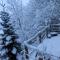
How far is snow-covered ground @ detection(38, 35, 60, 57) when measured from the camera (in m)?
1.87

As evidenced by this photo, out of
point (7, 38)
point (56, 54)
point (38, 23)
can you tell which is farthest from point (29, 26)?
point (56, 54)

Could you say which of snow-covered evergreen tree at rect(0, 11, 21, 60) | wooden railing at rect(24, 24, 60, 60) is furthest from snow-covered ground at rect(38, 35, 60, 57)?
snow-covered evergreen tree at rect(0, 11, 21, 60)

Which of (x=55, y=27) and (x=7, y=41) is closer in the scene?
(x=55, y=27)

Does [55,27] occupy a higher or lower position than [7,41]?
higher

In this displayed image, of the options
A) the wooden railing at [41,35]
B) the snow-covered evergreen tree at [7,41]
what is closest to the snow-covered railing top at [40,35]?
the wooden railing at [41,35]

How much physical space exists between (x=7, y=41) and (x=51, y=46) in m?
0.45

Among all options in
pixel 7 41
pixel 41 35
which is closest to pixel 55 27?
pixel 41 35

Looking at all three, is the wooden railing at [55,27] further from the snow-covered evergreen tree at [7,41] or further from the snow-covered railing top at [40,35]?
the snow-covered evergreen tree at [7,41]

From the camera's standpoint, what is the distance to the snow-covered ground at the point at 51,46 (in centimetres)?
187

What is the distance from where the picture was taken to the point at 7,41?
207 centimetres

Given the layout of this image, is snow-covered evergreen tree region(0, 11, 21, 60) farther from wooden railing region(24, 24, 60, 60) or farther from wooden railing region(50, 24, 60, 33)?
wooden railing region(50, 24, 60, 33)

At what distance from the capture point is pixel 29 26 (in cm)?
200

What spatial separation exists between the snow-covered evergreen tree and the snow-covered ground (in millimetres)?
273

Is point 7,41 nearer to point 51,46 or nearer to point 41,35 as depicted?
point 41,35
